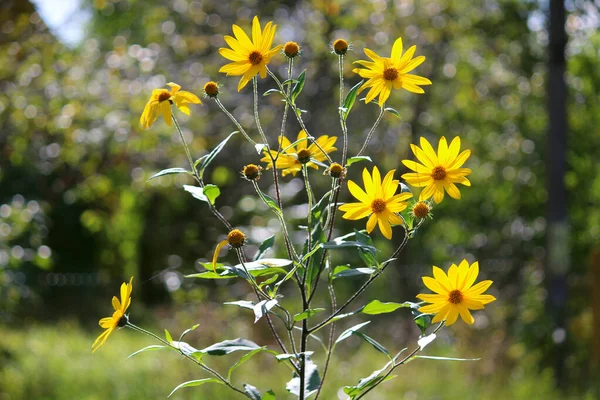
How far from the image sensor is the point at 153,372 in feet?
15.4

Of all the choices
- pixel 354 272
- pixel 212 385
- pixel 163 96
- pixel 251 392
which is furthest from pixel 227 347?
pixel 212 385

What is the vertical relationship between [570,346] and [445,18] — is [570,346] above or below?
below

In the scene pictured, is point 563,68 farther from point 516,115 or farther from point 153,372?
point 153,372

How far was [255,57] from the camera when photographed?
4.39 feet

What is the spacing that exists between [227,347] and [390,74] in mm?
554

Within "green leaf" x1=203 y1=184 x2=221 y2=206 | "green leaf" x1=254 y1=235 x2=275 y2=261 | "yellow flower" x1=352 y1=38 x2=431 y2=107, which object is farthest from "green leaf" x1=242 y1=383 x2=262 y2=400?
"yellow flower" x1=352 y1=38 x2=431 y2=107

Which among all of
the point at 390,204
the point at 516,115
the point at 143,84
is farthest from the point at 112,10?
the point at 390,204

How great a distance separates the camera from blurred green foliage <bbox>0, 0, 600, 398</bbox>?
4375mm

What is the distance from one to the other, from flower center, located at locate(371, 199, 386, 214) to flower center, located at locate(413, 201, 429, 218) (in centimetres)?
5

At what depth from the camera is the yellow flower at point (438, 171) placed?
131 cm

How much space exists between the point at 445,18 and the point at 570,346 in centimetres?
286

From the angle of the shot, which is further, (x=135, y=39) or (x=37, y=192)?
(x=135, y=39)

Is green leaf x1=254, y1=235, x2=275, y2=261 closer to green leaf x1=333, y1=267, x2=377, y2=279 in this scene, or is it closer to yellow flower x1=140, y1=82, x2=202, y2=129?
green leaf x1=333, y1=267, x2=377, y2=279

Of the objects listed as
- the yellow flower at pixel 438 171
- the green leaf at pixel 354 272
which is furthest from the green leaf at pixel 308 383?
the yellow flower at pixel 438 171
